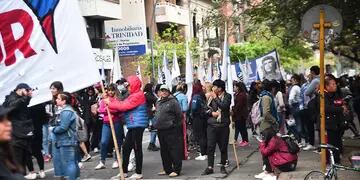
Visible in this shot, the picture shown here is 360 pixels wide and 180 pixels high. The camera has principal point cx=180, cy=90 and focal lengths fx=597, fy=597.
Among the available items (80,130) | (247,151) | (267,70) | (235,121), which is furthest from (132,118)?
(267,70)

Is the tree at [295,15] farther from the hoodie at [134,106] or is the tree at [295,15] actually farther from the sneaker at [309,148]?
the hoodie at [134,106]

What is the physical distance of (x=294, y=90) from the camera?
46.0 ft

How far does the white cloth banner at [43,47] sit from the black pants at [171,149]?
3496 millimetres

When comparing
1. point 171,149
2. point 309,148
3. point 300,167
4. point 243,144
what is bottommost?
point 243,144

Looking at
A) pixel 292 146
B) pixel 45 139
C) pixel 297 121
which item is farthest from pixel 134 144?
pixel 297 121

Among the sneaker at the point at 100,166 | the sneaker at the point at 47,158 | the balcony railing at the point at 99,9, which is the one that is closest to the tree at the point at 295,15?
the sneaker at the point at 100,166

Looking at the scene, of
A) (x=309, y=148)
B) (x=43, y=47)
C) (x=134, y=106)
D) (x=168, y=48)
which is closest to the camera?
(x=43, y=47)

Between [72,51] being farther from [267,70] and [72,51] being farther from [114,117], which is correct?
[267,70]

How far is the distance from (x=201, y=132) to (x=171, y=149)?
2.43 metres

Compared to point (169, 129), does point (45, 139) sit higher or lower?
lower

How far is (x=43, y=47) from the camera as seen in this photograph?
709cm

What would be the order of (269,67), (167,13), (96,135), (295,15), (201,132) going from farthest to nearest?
(167,13) → (269,67) → (96,135) → (295,15) → (201,132)

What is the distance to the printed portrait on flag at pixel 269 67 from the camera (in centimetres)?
2025

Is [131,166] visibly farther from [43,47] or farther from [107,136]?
[43,47]
